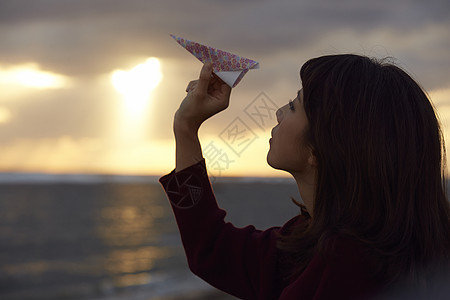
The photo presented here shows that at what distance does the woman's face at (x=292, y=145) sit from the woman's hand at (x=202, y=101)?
0.24 meters

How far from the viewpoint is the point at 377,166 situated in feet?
4.83

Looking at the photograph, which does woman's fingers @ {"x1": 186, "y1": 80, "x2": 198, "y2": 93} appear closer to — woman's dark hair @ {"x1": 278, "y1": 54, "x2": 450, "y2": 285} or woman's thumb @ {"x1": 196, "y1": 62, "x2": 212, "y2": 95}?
woman's thumb @ {"x1": 196, "y1": 62, "x2": 212, "y2": 95}

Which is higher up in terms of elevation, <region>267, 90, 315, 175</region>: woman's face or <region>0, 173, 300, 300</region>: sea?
<region>267, 90, 315, 175</region>: woman's face

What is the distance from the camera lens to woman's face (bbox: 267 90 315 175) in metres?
1.60

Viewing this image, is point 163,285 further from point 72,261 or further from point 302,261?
point 302,261

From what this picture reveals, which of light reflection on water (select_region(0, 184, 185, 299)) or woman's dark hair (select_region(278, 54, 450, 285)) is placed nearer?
woman's dark hair (select_region(278, 54, 450, 285))

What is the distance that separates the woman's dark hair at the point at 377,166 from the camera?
144 centimetres

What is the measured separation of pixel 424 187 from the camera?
60.0 inches

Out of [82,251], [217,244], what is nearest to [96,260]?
[82,251]

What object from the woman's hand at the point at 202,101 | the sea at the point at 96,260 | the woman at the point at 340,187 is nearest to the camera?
the woman at the point at 340,187

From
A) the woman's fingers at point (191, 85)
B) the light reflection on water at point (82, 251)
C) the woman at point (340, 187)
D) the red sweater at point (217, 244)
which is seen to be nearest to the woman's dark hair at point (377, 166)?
the woman at point (340, 187)

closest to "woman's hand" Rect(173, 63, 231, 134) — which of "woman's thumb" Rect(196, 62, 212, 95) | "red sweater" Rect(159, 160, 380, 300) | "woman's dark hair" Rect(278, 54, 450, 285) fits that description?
"woman's thumb" Rect(196, 62, 212, 95)

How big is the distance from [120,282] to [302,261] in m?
16.7

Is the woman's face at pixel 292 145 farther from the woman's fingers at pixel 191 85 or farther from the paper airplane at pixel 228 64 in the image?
the woman's fingers at pixel 191 85
